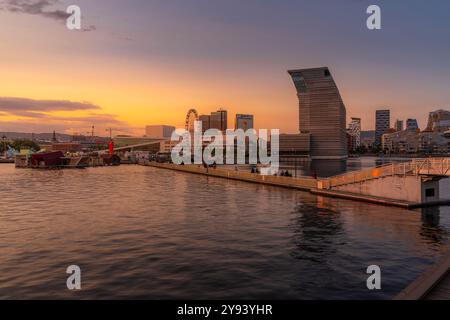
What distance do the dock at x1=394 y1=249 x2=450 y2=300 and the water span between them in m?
2.43

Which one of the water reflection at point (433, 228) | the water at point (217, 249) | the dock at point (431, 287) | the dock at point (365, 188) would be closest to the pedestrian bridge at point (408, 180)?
the dock at point (365, 188)

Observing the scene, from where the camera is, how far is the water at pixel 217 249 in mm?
20844

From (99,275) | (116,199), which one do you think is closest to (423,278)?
(99,275)

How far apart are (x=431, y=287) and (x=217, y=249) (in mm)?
15241

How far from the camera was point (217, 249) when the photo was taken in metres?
28.7

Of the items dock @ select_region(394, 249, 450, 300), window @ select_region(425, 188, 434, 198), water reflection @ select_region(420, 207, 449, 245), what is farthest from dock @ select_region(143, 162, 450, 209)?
dock @ select_region(394, 249, 450, 300)

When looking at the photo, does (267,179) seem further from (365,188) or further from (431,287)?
(431,287)

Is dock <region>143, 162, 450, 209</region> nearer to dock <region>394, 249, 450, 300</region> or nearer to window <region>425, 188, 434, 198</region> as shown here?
window <region>425, 188, 434, 198</region>

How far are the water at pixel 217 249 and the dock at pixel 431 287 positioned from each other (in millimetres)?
2434

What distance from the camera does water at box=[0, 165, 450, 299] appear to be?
20.8 m

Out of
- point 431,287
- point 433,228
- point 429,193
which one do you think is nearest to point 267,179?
point 429,193

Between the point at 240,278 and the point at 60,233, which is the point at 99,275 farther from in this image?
the point at 60,233

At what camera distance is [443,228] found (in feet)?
115

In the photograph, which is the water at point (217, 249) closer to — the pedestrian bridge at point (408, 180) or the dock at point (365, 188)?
the dock at point (365, 188)
